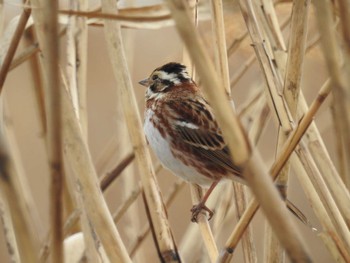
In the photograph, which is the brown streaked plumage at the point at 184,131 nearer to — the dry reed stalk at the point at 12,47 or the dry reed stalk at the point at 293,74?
the dry reed stalk at the point at 293,74

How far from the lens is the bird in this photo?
3.17 m

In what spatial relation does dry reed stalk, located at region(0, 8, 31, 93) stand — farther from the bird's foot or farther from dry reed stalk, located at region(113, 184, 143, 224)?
dry reed stalk, located at region(113, 184, 143, 224)

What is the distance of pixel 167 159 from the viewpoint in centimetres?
325

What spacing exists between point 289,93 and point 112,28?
24.9 inches

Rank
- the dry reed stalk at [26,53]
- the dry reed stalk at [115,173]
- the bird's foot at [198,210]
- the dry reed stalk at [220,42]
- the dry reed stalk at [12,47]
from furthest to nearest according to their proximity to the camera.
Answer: the dry reed stalk at [115,173] < the dry reed stalk at [26,53] < the bird's foot at [198,210] < the dry reed stalk at [220,42] < the dry reed stalk at [12,47]

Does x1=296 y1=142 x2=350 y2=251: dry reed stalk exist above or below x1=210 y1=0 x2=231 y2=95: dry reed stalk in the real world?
below

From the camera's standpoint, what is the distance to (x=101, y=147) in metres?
6.01

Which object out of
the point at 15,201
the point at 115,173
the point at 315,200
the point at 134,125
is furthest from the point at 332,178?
the point at 15,201

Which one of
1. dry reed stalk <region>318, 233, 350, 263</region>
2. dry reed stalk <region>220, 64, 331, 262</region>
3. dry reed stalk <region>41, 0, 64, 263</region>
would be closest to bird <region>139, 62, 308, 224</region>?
dry reed stalk <region>318, 233, 350, 263</region>

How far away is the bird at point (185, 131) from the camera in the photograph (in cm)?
317

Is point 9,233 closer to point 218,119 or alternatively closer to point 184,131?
point 184,131

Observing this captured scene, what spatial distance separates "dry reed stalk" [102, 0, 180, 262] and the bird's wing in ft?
2.31

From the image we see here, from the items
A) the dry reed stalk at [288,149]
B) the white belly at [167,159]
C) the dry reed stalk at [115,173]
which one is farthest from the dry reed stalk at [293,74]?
the dry reed stalk at [115,173]

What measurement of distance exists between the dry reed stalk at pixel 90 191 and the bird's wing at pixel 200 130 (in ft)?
3.47
